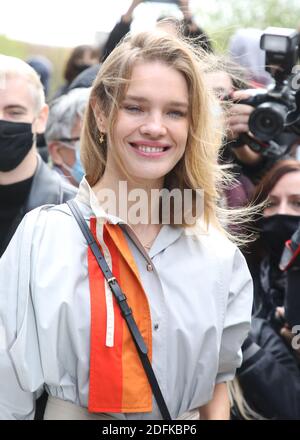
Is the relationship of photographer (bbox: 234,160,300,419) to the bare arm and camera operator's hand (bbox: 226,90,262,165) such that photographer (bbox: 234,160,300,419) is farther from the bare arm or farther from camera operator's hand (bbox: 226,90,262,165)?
the bare arm

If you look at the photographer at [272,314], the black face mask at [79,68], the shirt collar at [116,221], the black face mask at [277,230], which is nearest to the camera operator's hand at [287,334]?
the photographer at [272,314]

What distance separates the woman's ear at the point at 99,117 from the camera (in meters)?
2.21

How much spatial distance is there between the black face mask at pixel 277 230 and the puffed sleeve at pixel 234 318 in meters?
1.17

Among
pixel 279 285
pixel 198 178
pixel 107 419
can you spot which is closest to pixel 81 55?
pixel 279 285

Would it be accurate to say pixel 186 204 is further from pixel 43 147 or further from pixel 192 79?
pixel 43 147

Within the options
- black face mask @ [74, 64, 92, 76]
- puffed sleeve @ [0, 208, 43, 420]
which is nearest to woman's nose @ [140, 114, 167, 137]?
puffed sleeve @ [0, 208, 43, 420]

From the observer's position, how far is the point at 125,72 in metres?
2.13

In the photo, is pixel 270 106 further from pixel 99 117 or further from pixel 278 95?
pixel 99 117

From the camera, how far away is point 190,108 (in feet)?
7.16

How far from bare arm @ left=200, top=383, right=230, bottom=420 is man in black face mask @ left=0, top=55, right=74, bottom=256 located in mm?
1075

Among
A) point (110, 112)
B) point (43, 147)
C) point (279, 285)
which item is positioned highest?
point (110, 112)

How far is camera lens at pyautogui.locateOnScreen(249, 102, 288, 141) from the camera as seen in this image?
3.14 meters

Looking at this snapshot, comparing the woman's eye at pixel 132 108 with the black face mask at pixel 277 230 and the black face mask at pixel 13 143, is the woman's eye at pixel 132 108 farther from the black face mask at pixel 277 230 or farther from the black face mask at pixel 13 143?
the black face mask at pixel 277 230

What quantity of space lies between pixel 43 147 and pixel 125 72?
95.2 inches
